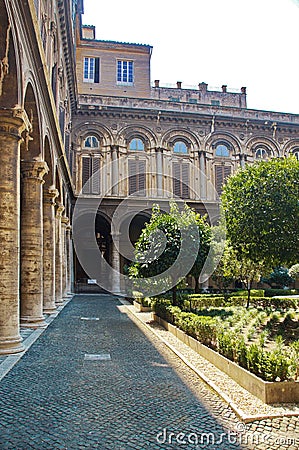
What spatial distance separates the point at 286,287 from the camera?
115ft

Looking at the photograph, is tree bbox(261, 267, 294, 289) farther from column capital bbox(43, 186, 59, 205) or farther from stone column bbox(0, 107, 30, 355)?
stone column bbox(0, 107, 30, 355)

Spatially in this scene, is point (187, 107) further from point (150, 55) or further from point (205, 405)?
point (205, 405)

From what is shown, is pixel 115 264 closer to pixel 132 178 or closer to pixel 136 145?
pixel 132 178

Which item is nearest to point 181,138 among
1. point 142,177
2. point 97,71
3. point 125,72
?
point 142,177

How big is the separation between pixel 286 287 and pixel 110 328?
933 inches

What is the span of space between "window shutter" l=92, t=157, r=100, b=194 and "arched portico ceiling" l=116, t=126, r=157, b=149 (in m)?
2.38

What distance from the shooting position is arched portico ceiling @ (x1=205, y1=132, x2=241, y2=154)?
3459cm

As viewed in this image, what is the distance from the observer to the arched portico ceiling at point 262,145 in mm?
35156

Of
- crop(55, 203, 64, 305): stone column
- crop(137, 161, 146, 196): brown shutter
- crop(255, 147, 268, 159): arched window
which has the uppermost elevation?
crop(255, 147, 268, 159): arched window

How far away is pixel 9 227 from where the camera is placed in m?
9.66

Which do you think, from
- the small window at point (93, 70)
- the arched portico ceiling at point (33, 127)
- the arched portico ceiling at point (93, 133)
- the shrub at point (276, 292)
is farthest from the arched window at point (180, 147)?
the arched portico ceiling at point (33, 127)

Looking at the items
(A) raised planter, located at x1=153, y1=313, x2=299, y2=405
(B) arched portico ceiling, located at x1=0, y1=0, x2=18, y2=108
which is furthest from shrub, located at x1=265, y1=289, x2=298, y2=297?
(B) arched portico ceiling, located at x1=0, y1=0, x2=18, y2=108

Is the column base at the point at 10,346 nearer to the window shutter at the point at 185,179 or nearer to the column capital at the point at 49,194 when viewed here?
the column capital at the point at 49,194

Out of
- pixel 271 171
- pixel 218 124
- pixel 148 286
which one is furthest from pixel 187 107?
pixel 271 171
